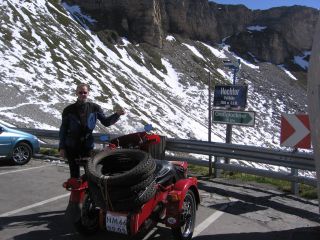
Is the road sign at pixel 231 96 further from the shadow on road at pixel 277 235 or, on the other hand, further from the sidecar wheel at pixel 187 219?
the sidecar wheel at pixel 187 219

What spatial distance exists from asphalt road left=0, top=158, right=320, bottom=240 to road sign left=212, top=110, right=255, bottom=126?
1.46 m

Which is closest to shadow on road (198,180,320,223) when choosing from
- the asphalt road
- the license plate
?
A: the asphalt road

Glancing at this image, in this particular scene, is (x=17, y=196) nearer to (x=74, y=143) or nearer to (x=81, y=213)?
(x=74, y=143)

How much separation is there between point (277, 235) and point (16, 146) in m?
7.70

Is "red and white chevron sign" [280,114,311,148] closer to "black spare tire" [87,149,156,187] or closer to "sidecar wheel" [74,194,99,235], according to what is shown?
"black spare tire" [87,149,156,187]

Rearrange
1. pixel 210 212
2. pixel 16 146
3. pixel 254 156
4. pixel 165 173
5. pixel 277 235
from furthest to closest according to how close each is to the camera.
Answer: pixel 16 146 < pixel 254 156 < pixel 210 212 < pixel 277 235 < pixel 165 173

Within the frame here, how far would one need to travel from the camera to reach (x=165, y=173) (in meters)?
5.81

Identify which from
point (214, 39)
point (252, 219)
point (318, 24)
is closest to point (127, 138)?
point (252, 219)

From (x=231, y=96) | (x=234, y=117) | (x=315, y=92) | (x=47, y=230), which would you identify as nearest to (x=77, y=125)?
(x=47, y=230)

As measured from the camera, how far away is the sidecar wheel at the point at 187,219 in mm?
5626

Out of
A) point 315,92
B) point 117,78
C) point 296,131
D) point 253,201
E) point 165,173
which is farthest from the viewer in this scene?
point 117,78

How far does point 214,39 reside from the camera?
135m

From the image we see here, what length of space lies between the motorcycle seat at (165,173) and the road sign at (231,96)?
533 centimetres

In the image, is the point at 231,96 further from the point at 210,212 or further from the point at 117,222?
the point at 117,222
